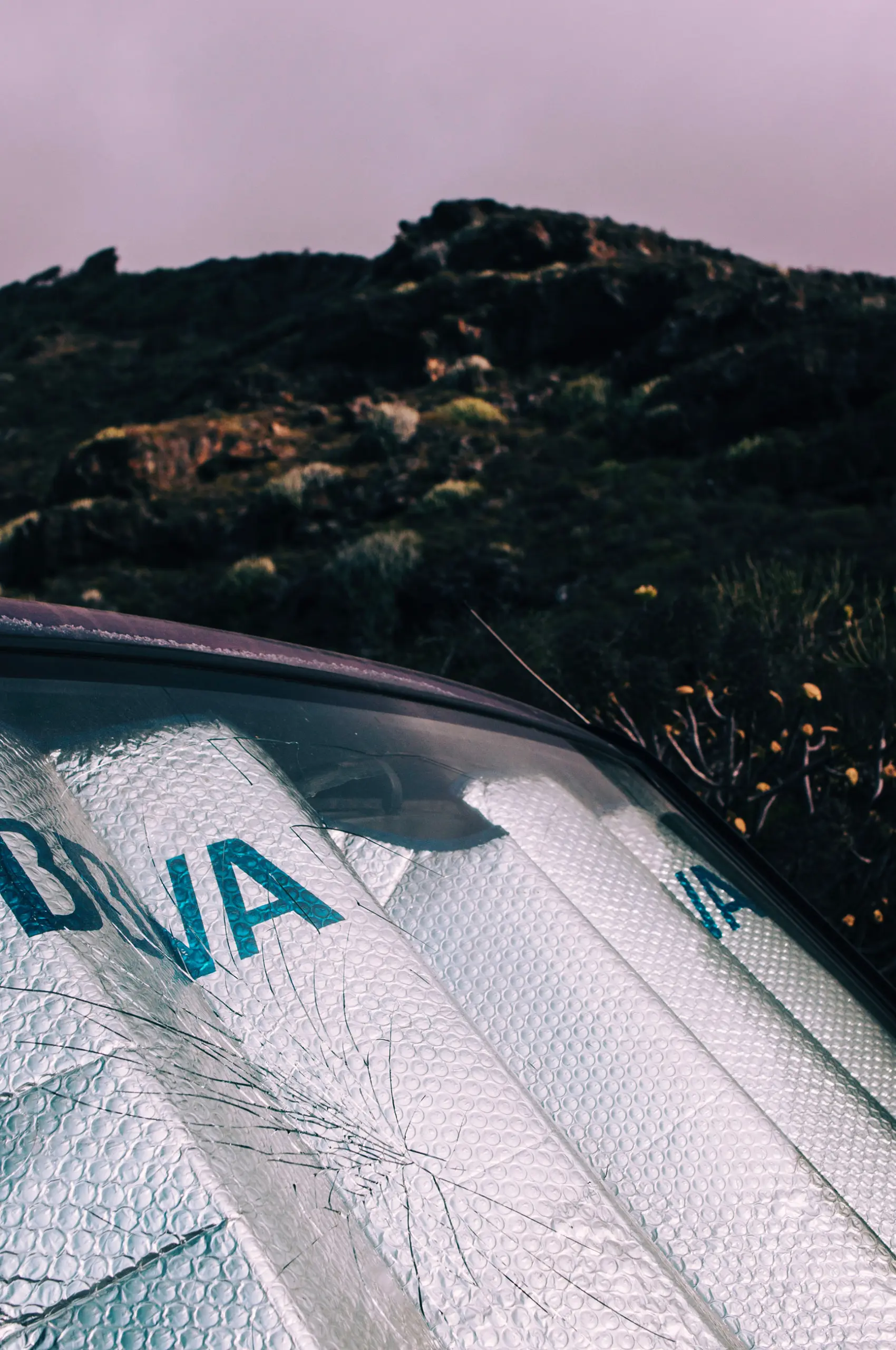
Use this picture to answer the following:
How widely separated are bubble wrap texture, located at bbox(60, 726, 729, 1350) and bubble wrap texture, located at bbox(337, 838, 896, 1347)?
0.06 m

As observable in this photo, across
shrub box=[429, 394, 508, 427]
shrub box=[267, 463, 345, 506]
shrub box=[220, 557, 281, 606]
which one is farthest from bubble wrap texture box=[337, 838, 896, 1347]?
shrub box=[429, 394, 508, 427]

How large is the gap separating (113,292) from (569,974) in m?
43.5

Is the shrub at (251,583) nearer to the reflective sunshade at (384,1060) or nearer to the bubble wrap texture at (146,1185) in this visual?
the reflective sunshade at (384,1060)

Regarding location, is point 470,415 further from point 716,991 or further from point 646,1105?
point 646,1105

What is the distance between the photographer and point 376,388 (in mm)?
21859

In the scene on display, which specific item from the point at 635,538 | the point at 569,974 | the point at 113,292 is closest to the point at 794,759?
the point at 569,974

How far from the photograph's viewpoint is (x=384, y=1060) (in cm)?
114

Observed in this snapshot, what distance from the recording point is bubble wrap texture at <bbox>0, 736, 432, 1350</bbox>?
79 cm

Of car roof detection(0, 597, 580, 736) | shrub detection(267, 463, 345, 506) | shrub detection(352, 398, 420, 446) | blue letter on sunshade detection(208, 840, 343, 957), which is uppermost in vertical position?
shrub detection(352, 398, 420, 446)

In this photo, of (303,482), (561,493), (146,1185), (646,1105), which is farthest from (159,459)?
(146,1185)

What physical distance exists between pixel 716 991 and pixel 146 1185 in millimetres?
950

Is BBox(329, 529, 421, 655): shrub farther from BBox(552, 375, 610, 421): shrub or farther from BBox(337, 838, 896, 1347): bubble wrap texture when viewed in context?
BBox(337, 838, 896, 1347): bubble wrap texture

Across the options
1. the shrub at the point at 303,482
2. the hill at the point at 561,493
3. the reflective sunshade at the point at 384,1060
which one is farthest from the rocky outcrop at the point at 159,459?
the reflective sunshade at the point at 384,1060

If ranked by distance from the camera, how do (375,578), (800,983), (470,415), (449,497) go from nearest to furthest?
(800,983)
(375,578)
(449,497)
(470,415)
